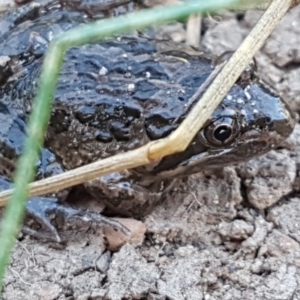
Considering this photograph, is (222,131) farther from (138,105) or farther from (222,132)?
(138,105)

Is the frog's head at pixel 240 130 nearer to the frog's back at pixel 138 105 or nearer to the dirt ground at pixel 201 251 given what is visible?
the frog's back at pixel 138 105

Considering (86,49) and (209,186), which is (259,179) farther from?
(86,49)

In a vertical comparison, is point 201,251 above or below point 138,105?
below

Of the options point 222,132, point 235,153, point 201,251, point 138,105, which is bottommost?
point 201,251

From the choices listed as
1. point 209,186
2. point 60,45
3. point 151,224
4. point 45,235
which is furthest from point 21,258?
point 60,45

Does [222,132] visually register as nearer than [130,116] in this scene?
Yes

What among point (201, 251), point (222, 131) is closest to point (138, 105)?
point (222, 131)

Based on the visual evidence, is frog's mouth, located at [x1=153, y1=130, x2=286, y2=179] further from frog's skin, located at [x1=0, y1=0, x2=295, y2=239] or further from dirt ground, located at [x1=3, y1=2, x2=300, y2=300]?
dirt ground, located at [x1=3, y1=2, x2=300, y2=300]

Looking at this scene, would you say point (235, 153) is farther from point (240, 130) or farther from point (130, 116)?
point (130, 116)
